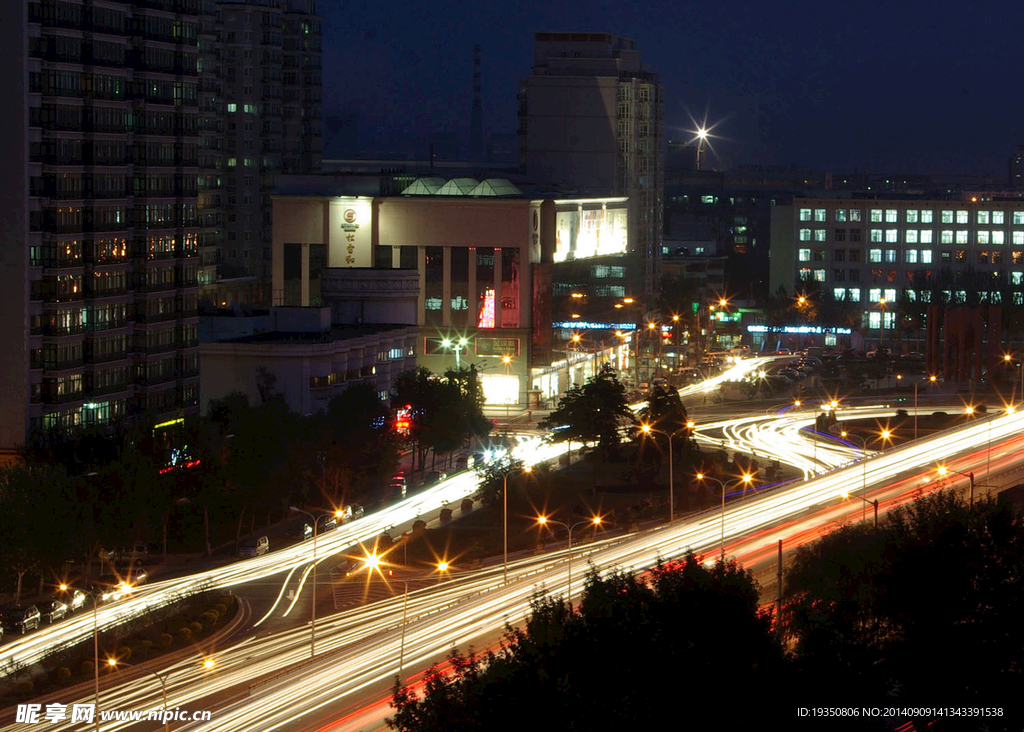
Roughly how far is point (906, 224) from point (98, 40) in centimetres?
5764

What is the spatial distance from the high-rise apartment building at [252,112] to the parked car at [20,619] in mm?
43279

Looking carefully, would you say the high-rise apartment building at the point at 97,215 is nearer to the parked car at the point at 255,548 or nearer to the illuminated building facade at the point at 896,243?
the parked car at the point at 255,548

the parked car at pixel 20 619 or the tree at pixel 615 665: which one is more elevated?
the tree at pixel 615 665

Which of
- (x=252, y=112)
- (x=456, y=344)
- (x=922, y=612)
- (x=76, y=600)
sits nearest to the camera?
(x=922, y=612)

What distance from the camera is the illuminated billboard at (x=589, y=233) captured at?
70.1 metres

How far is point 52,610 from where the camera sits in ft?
95.6

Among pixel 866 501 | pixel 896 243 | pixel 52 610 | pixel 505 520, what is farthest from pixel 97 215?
pixel 896 243

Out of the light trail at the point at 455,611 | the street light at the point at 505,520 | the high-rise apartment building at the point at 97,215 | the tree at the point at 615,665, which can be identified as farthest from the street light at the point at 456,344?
the tree at the point at 615,665

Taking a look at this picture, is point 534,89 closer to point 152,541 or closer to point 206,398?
point 206,398

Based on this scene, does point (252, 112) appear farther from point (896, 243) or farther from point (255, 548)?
point (255, 548)

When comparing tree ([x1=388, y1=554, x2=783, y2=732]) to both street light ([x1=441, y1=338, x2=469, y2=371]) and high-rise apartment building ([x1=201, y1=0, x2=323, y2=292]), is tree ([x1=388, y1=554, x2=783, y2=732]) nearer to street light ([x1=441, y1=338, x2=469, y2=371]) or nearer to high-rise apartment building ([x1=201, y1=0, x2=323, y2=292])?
street light ([x1=441, y1=338, x2=469, y2=371])

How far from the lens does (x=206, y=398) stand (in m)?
46.4

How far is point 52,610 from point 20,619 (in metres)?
0.94

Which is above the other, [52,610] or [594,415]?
[594,415]
